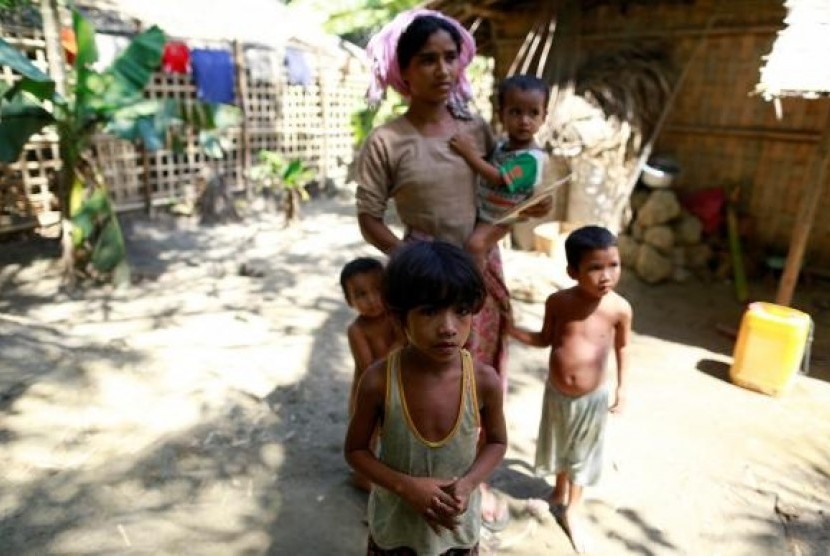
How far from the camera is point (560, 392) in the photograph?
2377 mm

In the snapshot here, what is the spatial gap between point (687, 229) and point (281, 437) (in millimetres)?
5054

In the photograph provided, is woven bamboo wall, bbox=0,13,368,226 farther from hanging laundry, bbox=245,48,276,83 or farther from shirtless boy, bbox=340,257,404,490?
shirtless boy, bbox=340,257,404,490

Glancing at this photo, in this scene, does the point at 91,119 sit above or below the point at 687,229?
above

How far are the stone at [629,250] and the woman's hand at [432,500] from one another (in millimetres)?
5664

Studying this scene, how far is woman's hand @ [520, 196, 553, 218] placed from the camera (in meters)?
1.97

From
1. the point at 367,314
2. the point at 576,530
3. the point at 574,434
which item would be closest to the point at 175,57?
the point at 367,314

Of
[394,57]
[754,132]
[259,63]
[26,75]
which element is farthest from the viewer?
[259,63]

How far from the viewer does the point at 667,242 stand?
614cm

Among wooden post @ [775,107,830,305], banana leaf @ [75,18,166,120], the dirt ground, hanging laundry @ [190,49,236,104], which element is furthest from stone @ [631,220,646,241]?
hanging laundry @ [190,49,236,104]

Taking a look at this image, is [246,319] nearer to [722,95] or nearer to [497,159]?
[497,159]

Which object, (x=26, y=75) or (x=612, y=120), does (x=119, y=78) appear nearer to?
(x=26, y=75)

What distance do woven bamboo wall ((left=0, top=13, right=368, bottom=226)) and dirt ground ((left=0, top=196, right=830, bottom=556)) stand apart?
2.20 metres

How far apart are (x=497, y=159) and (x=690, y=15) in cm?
537

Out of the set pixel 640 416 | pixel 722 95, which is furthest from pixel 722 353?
pixel 722 95
